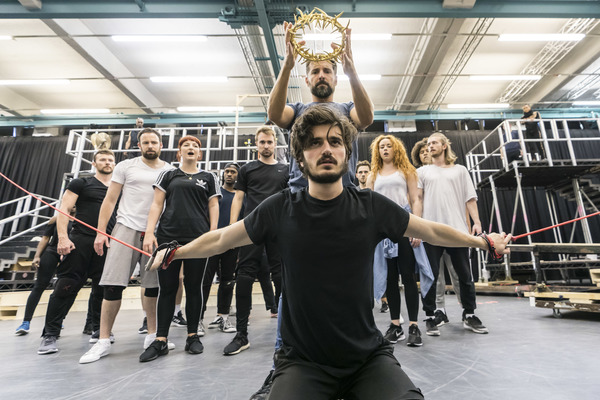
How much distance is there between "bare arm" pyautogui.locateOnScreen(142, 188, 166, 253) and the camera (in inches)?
100.0

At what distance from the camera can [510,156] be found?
6.94 meters

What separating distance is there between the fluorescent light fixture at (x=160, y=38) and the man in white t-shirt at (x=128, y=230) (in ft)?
23.7

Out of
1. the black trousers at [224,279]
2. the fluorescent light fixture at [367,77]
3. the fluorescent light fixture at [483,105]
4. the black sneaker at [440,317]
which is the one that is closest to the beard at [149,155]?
the black trousers at [224,279]

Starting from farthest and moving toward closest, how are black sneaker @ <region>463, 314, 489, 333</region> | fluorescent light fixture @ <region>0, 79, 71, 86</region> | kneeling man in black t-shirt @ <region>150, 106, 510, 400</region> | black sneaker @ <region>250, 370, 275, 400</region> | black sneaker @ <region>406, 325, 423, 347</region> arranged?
fluorescent light fixture @ <region>0, 79, 71, 86</region>
black sneaker @ <region>463, 314, 489, 333</region>
black sneaker @ <region>406, 325, 423, 347</region>
black sneaker @ <region>250, 370, 275, 400</region>
kneeling man in black t-shirt @ <region>150, 106, 510, 400</region>

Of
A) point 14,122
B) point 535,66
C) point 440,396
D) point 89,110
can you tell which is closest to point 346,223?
point 440,396

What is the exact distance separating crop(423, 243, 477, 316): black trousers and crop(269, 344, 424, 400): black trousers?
188cm

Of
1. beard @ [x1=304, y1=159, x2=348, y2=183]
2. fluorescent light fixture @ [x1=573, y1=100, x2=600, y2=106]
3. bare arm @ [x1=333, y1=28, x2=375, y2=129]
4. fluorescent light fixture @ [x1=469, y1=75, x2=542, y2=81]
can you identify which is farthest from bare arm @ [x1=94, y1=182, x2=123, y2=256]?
fluorescent light fixture @ [x1=573, y1=100, x2=600, y2=106]

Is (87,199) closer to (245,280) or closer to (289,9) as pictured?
(245,280)

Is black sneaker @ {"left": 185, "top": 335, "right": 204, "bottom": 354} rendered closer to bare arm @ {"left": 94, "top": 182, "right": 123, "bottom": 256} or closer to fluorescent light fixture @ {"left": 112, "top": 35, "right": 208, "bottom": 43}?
bare arm @ {"left": 94, "top": 182, "right": 123, "bottom": 256}

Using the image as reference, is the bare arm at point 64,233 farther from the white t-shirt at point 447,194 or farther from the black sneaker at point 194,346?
the white t-shirt at point 447,194

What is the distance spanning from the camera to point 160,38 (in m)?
8.73

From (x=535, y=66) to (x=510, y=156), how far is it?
16.3 ft

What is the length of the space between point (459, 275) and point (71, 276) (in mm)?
3415

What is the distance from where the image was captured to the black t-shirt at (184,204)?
2.57 m
